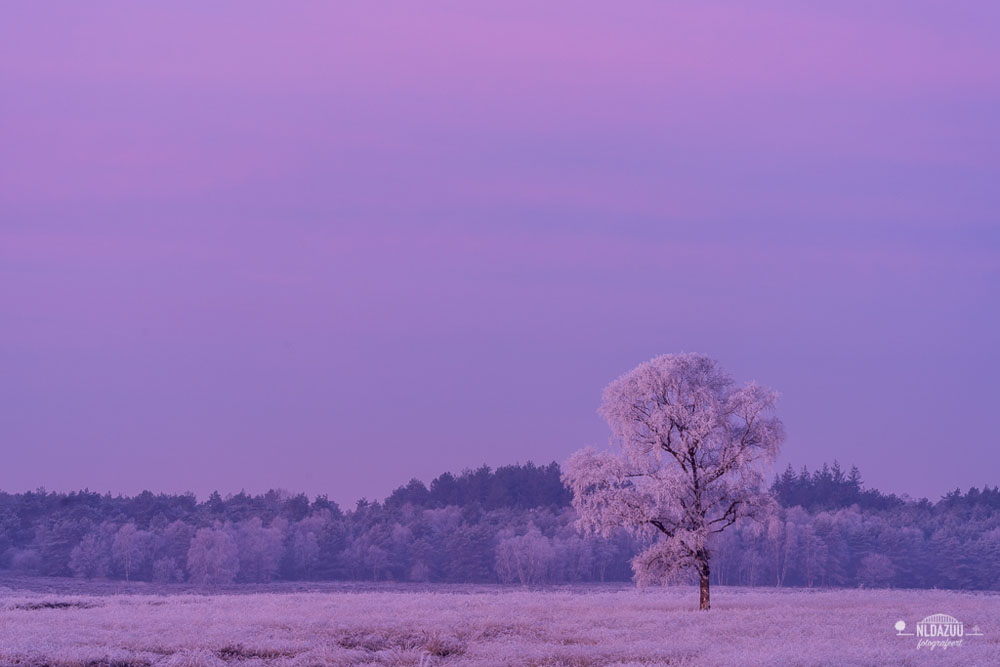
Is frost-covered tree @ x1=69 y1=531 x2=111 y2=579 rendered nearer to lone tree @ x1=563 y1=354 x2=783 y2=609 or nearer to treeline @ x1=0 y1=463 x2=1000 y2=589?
treeline @ x1=0 y1=463 x2=1000 y2=589

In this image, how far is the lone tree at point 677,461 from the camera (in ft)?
140

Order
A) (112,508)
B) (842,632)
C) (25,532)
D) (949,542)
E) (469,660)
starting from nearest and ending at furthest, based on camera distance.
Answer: (469,660) → (842,632) → (949,542) → (25,532) → (112,508)

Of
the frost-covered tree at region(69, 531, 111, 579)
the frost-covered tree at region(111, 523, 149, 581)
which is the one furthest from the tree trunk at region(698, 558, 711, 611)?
the frost-covered tree at region(69, 531, 111, 579)

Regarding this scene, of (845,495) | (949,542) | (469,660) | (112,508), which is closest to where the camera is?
(469,660)

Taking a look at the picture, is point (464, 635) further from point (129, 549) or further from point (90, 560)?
point (90, 560)

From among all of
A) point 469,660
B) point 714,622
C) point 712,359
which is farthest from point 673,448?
point 469,660

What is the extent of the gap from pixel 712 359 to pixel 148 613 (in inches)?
1000

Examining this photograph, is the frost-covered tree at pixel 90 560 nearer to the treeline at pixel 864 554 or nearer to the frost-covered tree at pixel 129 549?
the frost-covered tree at pixel 129 549

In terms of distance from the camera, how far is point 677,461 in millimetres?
43750

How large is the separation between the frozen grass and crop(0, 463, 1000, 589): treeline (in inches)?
3399

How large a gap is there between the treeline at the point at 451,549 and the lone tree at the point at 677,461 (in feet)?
272

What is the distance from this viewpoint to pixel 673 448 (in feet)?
142

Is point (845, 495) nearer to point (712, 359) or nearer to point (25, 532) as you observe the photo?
point (25, 532)

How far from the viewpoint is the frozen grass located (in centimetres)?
2500
